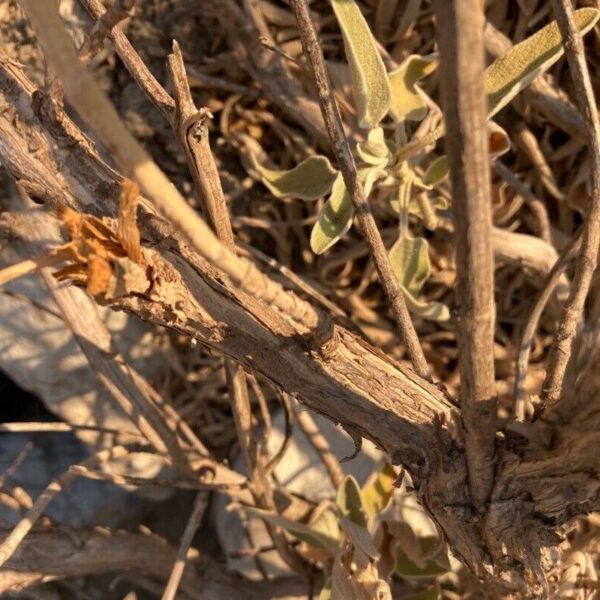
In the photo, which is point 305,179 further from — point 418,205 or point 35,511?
point 35,511

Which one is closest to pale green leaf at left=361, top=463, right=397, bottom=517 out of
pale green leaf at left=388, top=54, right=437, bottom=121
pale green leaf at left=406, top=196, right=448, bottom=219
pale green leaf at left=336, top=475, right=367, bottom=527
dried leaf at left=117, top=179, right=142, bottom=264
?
pale green leaf at left=336, top=475, right=367, bottom=527

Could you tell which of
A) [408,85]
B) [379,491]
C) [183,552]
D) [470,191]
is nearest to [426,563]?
[379,491]

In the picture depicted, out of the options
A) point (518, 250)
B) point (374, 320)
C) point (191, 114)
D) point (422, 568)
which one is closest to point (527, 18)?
point (518, 250)

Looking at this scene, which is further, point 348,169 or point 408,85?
point 408,85

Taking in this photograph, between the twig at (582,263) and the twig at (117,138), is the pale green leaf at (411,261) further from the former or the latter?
the twig at (117,138)

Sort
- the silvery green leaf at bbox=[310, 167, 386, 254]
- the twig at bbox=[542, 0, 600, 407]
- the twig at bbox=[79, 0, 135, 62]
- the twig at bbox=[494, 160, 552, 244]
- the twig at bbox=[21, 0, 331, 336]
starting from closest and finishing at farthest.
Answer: the twig at bbox=[21, 0, 331, 336]
the twig at bbox=[79, 0, 135, 62]
the twig at bbox=[542, 0, 600, 407]
the silvery green leaf at bbox=[310, 167, 386, 254]
the twig at bbox=[494, 160, 552, 244]

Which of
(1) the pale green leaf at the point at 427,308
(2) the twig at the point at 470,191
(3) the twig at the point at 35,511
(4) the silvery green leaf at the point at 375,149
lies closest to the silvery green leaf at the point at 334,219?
(4) the silvery green leaf at the point at 375,149

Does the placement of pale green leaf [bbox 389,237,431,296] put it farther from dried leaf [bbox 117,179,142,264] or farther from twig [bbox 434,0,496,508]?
dried leaf [bbox 117,179,142,264]
